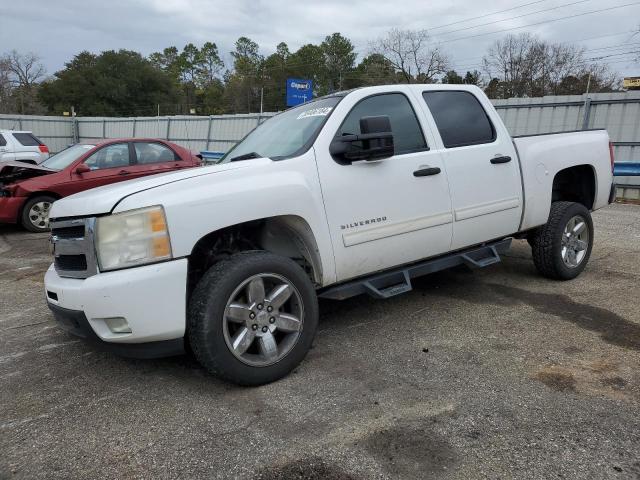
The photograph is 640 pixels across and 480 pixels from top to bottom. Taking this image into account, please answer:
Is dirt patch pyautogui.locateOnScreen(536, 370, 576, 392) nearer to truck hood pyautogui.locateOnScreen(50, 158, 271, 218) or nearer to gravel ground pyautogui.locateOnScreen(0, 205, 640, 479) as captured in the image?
gravel ground pyautogui.locateOnScreen(0, 205, 640, 479)

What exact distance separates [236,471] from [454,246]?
8.47 ft

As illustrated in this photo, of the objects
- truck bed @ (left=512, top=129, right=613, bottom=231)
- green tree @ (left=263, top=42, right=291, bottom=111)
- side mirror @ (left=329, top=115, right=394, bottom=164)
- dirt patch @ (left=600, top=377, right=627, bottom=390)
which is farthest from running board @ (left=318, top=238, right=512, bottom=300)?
green tree @ (left=263, top=42, right=291, bottom=111)

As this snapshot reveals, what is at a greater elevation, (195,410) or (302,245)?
Answer: (302,245)

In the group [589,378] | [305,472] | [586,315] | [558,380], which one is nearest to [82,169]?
[305,472]

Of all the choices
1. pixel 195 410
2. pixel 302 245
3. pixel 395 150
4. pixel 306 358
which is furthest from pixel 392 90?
pixel 195 410

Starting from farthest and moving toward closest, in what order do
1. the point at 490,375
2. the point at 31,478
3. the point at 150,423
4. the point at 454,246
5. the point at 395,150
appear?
the point at 454,246 → the point at 395,150 → the point at 490,375 → the point at 150,423 → the point at 31,478

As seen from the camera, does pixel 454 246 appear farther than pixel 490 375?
Yes

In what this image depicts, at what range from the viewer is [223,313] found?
2.94 metres

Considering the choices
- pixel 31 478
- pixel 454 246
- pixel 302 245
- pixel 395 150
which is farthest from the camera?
pixel 454 246

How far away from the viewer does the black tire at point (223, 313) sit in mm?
2896

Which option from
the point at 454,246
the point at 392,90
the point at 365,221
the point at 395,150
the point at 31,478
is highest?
the point at 392,90

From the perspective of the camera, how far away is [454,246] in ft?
13.7

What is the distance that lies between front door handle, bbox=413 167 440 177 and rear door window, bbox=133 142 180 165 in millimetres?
6614

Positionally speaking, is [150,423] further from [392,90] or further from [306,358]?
[392,90]
